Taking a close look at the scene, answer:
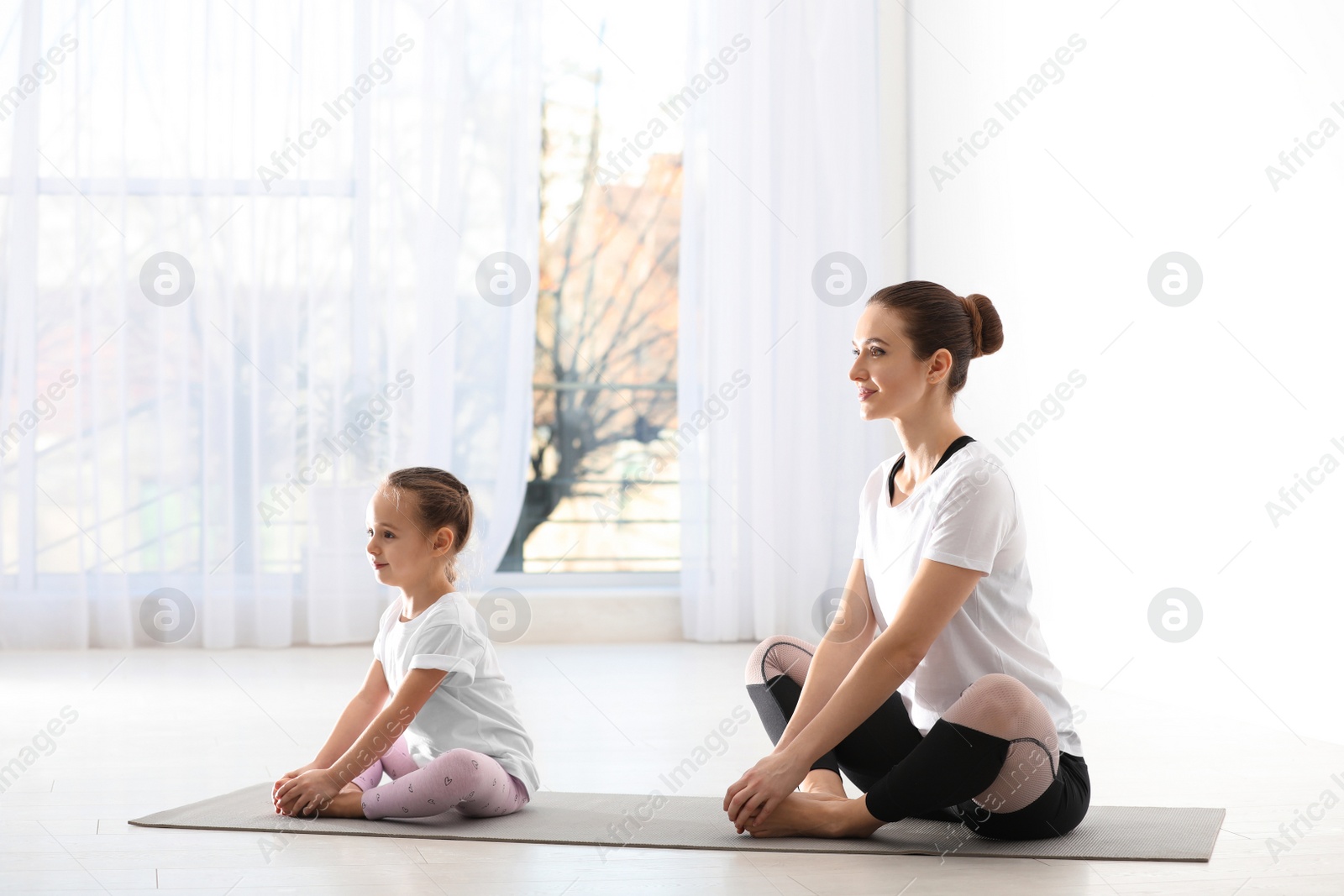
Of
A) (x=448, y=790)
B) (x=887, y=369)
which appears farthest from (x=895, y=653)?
(x=448, y=790)

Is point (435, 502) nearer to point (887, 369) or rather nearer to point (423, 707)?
point (423, 707)

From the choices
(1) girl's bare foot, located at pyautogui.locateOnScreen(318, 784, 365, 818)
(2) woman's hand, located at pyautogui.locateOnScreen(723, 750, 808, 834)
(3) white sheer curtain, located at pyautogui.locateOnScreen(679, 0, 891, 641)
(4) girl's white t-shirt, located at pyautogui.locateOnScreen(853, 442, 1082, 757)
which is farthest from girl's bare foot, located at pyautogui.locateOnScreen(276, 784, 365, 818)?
(3) white sheer curtain, located at pyautogui.locateOnScreen(679, 0, 891, 641)

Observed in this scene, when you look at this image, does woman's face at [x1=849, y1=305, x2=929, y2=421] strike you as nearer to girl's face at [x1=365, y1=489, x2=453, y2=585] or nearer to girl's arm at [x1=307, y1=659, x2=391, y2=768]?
girl's face at [x1=365, y1=489, x2=453, y2=585]

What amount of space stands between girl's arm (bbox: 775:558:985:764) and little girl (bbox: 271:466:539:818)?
46cm

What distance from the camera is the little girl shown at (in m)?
1.65

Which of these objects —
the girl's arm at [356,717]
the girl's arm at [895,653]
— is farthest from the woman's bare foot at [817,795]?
the girl's arm at [356,717]

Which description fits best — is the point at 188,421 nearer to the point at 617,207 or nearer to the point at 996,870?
the point at 617,207

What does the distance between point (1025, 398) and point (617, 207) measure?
1527mm

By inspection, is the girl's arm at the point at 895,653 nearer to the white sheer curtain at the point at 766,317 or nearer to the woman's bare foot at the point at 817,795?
the woman's bare foot at the point at 817,795

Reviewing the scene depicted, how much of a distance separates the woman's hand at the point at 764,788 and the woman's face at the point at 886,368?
42 centimetres

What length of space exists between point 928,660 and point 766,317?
255cm

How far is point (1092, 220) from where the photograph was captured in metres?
3.09

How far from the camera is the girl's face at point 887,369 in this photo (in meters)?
1.57

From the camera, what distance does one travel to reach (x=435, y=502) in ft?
5.69
